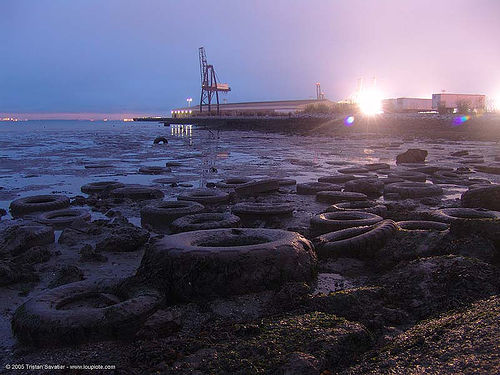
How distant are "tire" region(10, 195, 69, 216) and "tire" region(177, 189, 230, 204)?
213 cm

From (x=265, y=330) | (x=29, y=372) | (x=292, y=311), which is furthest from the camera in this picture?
(x=292, y=311)

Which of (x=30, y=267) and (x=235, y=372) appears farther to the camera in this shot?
(x=30, y=267)

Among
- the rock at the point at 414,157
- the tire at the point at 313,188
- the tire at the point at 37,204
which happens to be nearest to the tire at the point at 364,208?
the tire at the point at 313,188

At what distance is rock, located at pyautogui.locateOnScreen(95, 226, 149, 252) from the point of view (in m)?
5.30

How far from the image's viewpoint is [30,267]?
4645mm

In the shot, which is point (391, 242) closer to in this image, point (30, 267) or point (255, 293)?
point (255, 293)

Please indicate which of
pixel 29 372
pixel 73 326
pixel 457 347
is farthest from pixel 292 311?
pixel 29 372

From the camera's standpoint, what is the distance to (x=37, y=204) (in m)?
7.78

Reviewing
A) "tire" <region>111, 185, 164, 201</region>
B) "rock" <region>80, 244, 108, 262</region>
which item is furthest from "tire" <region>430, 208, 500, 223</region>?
"tire" <region>111, 185, 164, 201</region>

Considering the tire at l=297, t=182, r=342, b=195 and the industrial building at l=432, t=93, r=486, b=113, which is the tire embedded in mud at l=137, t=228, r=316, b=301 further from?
the industrial building at l=432, t=93, r=486, b=113

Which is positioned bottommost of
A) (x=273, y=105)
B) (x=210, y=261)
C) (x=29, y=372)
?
(x=29, y=372)

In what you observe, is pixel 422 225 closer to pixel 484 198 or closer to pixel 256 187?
pixel 484 198

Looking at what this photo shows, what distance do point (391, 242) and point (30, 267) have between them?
3.79m

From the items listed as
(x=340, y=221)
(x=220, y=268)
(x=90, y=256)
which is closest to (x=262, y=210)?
(x=340, y=221)
